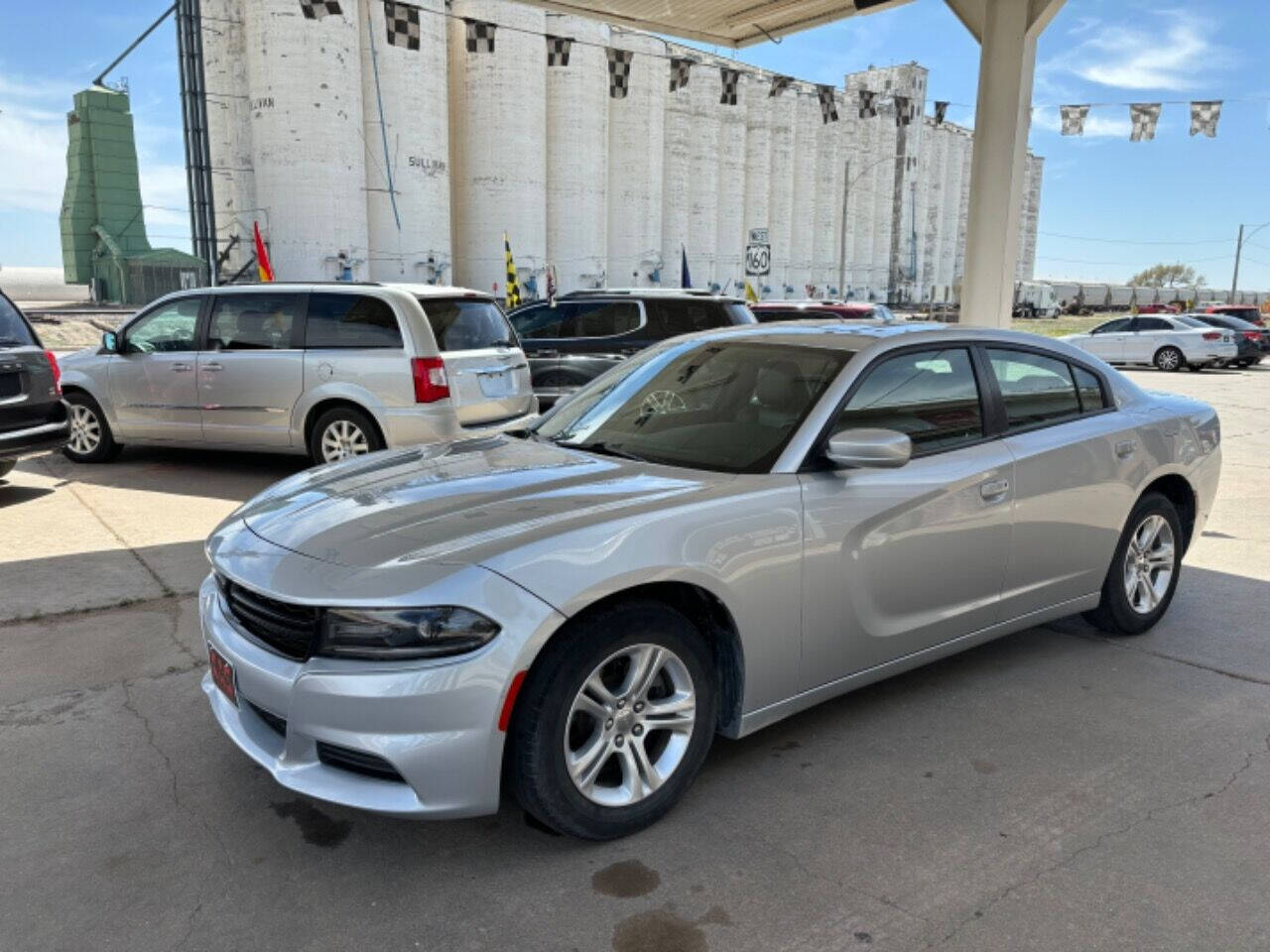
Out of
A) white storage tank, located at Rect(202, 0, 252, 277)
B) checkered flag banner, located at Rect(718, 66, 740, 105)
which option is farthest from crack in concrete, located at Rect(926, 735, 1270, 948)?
white storage tank, located at Rect(202, 0, 252, 277)

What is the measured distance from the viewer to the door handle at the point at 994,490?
3.70m

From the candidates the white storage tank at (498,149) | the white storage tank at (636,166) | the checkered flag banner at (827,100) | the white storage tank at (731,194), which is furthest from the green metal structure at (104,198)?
the checkered flag banner at (827,100)

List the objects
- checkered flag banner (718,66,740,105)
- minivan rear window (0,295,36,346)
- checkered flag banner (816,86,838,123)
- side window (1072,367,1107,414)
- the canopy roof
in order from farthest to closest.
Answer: checkered flag banner (816,86,838,123) → checkered flag banner (718,66,740,105) → the canopy roof → minivan rear window (0,295,36,346) → side window (1072,367,1107,414)

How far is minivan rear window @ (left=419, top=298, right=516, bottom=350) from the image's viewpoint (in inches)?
309

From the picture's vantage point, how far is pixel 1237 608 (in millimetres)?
5191

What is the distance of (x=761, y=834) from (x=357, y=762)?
1269 mm

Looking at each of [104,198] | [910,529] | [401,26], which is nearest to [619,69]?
[401,26]

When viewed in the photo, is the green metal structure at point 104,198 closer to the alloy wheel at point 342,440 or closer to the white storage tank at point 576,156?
the white storage tank at point 576,156

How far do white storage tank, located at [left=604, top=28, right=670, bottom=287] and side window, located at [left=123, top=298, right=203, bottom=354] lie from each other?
3747 cm

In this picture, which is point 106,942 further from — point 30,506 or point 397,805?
point 30,506

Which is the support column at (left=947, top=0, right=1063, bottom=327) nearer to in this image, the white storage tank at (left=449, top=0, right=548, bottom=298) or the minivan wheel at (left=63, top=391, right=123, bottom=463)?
the minivan wheel at (left=63, top=391, right=123, bottom=463)

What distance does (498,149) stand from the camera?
3828cm

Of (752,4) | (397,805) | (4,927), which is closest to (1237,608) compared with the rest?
(397,805)

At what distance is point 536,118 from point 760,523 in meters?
39.1
